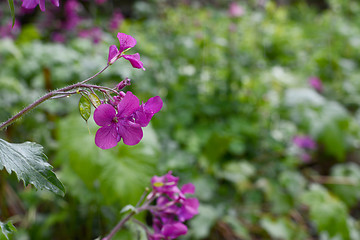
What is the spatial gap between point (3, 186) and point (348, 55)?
161 inches

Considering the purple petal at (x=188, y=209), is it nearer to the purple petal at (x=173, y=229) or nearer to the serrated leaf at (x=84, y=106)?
the purple petal at (x=173, y=229)

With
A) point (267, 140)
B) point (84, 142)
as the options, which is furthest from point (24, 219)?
point (267, 140)

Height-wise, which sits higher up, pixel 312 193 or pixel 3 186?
pixel 3 186

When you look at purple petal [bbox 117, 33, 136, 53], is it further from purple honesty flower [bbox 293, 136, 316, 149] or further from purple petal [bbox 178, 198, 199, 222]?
purple honesty flower [bbox 293, 136, 316, 149]

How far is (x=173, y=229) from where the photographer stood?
31.7 inches

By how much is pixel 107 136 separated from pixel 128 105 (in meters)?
0.07

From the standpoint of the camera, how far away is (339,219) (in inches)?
74.8

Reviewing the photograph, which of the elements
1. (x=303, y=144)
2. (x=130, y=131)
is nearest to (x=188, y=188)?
(x=130, y=131)

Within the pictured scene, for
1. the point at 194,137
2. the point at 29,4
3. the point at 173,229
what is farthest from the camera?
the point at 194,137

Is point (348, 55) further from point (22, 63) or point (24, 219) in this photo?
point (24, 219)

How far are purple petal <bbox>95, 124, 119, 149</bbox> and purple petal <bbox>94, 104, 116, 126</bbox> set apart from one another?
0.04ft

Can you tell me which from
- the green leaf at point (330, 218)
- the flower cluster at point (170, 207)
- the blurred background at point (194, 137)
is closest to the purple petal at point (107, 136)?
the flower cluster at point (170, 207)

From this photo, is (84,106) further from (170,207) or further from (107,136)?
(170,207)

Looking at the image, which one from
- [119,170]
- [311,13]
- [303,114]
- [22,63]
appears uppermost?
[22,63]
